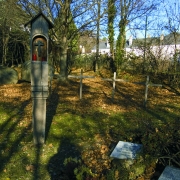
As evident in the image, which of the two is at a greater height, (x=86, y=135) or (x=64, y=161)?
(x=64, y=161)

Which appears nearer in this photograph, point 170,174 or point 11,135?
point 170,174

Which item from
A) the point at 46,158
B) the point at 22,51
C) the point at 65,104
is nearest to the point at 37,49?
the point at 46,158

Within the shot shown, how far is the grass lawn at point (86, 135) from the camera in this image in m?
3.49

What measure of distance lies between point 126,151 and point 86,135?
2053mm

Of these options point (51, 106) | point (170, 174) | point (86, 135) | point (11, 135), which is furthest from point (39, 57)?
point (51, 106)

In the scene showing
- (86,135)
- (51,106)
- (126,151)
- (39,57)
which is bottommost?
(86,135)

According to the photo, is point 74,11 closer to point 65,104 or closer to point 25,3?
point 25,3

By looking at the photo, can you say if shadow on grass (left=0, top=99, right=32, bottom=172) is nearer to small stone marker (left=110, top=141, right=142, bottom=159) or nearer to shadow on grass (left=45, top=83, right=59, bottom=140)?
shadow on grass (left=45, top=83, right=59, bottom=140)

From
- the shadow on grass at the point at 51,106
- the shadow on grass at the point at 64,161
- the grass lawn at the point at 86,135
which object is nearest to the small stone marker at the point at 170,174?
the grass lawn at the point at 86,135

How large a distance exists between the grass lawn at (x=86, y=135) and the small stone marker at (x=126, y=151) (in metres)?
0.10

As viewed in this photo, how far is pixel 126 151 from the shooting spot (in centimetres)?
386

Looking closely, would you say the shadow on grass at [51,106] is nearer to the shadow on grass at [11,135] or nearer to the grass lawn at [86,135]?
the grass lawn at [86,135]

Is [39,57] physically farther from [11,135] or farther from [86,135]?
[86,135]

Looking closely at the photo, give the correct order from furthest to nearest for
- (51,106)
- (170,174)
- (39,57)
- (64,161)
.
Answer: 1. (51,106)
2. (39,57)
3. (64,161)
4. (170,174)
